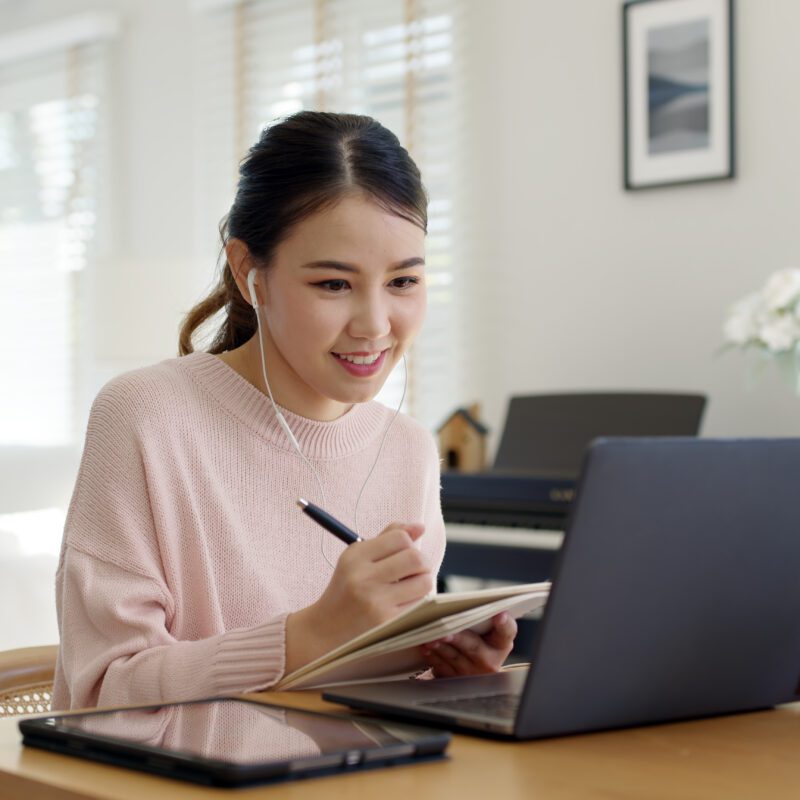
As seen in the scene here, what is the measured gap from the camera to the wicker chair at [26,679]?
5.00ft

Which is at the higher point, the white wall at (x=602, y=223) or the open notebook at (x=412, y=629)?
the white wall at (x=602, y=223)

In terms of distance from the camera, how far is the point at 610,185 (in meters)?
3.80

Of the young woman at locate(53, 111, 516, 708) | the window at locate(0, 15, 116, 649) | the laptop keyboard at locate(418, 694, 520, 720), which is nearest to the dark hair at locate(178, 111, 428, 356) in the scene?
the young woman at locate(53, 111, 516, 708)

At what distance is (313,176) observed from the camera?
136cm

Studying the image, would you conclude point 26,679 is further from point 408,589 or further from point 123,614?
point 408,589

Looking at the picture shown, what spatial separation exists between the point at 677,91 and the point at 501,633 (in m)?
2.78

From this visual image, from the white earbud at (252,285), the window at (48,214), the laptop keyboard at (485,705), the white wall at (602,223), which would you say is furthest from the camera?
the window at (48,214)

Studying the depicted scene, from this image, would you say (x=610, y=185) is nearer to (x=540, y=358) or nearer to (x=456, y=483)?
(x=540, y=358)

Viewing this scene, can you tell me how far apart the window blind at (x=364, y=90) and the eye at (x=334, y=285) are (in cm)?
266

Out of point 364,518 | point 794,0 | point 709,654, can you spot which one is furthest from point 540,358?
point 709,654

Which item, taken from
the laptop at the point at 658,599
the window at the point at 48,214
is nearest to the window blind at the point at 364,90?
the window at the point at 48,214

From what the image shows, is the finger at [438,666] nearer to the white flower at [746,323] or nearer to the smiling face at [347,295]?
the smiling face at [347,295]

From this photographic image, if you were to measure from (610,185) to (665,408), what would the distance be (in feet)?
2.53

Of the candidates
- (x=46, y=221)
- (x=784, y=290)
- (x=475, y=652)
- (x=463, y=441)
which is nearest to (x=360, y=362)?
(x=475, y=652)
